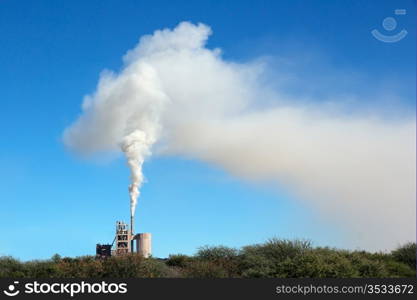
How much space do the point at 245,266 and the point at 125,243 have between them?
45.4 meters

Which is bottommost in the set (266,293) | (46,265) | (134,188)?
(266,293)

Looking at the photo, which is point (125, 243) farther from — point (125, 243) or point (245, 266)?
point (245, 266)

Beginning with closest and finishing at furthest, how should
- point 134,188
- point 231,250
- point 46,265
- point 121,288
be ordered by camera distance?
point 121,288 → point 46,265 → point 231,250 → point 134,188

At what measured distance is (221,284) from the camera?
94.8ft

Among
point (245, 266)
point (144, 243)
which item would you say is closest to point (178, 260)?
point (245, 266)

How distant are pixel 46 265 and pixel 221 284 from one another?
1274 inches

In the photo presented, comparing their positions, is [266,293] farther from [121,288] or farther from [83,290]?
[83,290]

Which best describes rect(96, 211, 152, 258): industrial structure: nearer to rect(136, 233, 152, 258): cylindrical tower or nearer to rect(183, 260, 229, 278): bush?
rect(136, 233, 152, 258): cylindrical tower

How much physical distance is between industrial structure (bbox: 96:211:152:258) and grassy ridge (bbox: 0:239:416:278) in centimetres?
2876

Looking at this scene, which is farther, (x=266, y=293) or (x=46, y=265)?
(x=46, y=265)

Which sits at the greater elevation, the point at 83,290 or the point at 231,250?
the point at 231,250

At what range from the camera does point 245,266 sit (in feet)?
Result: 187

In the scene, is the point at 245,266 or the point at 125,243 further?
the point at 125,243

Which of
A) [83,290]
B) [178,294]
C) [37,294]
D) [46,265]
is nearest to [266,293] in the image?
[178,294]
